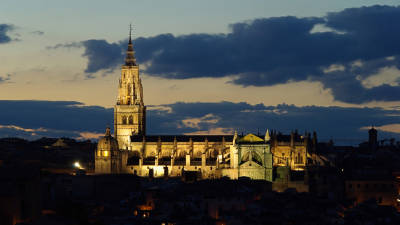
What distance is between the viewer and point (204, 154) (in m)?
145

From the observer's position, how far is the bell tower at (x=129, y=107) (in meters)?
161

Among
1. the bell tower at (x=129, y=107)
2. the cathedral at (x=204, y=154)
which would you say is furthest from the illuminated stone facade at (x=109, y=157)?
the bell tower at (x=129, y=107)

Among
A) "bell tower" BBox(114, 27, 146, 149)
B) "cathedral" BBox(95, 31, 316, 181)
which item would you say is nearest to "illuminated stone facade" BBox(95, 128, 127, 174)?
"cathedral" BBox(95, 31, 316, 181)

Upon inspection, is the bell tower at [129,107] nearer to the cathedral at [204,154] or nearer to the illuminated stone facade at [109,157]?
the cathedral at [204,154]

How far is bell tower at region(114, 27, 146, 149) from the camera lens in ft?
528

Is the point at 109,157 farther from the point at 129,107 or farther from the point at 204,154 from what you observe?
the point at 129,107

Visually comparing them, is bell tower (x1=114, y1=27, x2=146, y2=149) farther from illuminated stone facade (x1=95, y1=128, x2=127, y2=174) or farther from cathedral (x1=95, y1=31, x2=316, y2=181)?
illuminated stone facade (x1=95, y1=128, x2=127, y2=174)

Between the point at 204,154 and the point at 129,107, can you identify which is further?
the point at 129,107

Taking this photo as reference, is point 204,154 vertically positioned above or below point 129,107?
below

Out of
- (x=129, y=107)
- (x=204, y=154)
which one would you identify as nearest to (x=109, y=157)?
(x=204, y=154)

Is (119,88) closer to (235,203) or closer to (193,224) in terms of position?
(235,203)

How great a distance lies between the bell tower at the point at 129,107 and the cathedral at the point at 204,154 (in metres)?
1.54

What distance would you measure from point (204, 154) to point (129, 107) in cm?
2140

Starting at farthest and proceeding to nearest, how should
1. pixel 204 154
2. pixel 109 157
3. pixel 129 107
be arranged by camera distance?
pixel 129 107 < pixel 109 157 < pixel 204 154
